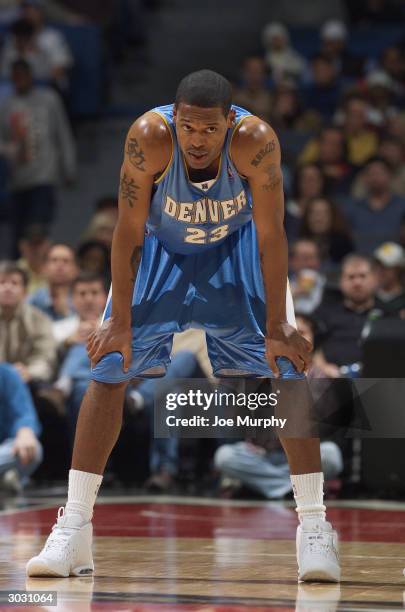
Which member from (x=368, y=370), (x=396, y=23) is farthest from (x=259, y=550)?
(x=396, y=23)

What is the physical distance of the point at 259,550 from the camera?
14.7 feet

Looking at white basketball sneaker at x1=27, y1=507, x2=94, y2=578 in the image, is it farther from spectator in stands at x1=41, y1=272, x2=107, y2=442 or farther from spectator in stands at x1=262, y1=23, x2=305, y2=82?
spectator in stands at x1=262, y1=23, x2=305, y2=82

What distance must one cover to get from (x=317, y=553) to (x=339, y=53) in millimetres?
8439

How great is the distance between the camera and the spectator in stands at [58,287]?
805cm

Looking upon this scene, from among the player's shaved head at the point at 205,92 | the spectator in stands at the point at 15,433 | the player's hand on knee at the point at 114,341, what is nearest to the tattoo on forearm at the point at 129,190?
the player's shaved head at the point at 205,92

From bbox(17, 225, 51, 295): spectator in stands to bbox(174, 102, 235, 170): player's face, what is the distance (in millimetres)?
5280

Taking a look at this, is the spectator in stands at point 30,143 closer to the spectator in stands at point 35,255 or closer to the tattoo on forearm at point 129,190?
the spectator in stands at point 35,255

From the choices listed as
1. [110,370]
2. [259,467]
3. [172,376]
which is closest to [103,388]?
[110,370]

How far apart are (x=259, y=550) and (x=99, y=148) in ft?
24.2

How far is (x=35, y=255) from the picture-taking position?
8.83 meters

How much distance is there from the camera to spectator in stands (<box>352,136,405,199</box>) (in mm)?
9398

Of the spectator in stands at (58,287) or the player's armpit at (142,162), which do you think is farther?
the spectator in stands at (58,287)

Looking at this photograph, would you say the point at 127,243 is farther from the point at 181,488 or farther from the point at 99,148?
the point at 99,148

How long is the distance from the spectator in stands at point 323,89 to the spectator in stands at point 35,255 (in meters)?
3.40
